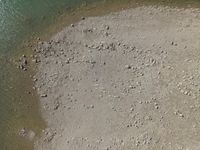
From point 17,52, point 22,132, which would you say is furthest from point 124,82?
point 17,52

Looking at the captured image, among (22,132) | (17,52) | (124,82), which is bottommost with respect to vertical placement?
(22,132)

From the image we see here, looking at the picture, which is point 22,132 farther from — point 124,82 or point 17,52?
point 124,82

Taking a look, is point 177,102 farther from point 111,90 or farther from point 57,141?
point 57,141

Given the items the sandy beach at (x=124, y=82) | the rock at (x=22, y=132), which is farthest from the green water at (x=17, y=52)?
the sandy beach at (x=124, y=82)

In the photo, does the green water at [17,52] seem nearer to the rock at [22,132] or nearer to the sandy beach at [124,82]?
the rock at [22,132]

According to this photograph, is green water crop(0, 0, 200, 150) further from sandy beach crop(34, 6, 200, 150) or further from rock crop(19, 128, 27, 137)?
sandy beach crop(34, 6, 200, 150)
